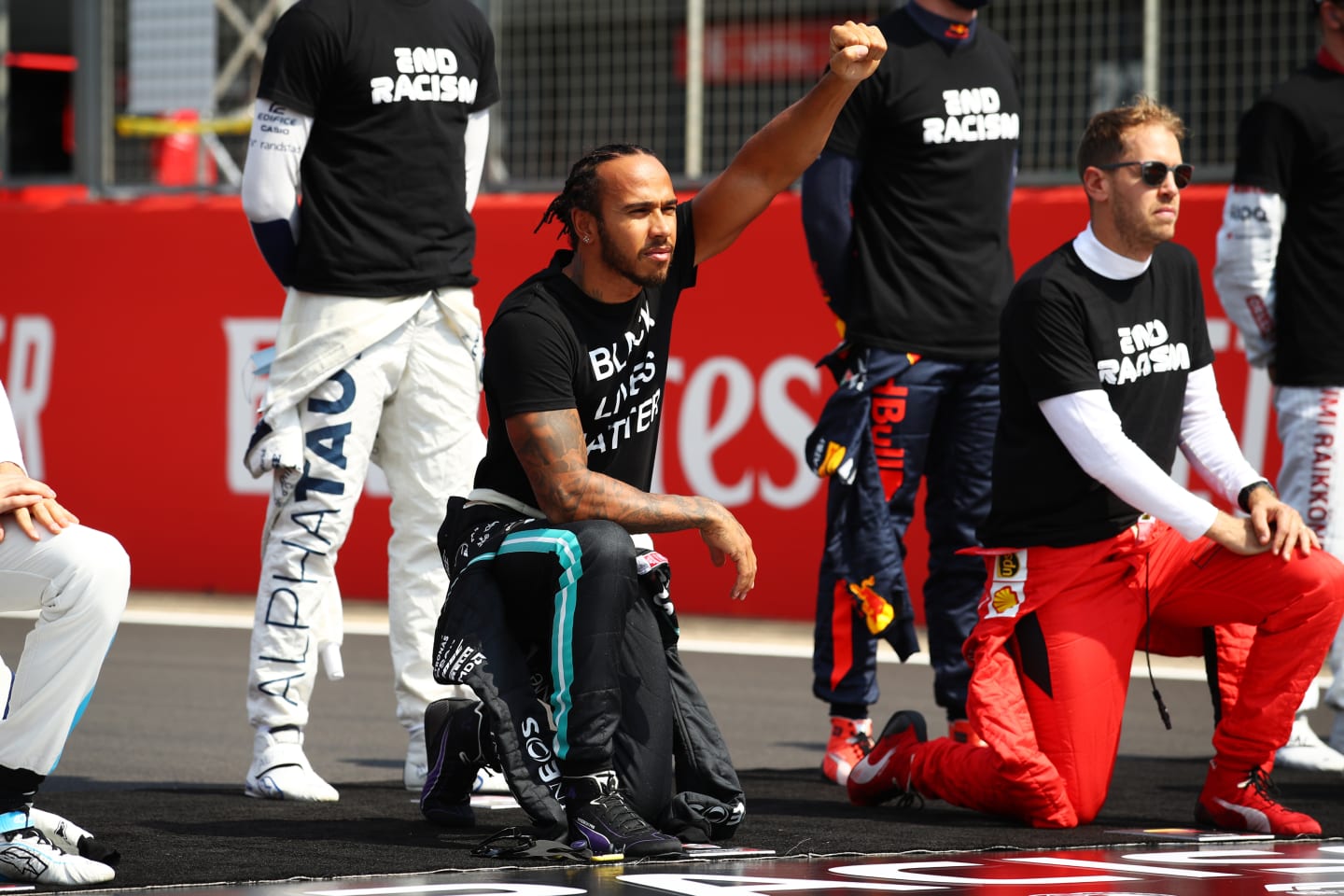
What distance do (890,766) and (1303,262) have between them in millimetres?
2076

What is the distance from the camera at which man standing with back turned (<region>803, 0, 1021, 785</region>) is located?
589 centimetres

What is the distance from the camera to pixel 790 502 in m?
9.62

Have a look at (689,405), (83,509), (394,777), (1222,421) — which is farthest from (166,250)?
(1222,421)

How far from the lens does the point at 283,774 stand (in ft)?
17.6

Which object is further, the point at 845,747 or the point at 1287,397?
the point at 1287,397

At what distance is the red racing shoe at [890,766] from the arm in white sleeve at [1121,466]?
765 mm

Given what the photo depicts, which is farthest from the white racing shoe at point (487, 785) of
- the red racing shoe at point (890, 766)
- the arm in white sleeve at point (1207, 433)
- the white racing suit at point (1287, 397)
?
the white racing suit at point (1287, 397)

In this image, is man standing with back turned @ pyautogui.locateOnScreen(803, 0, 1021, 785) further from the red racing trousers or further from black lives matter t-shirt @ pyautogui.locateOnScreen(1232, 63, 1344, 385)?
black lives matter t-shirt @ pyautogui.locateOnScreen(1232, 63, 1344, 385)

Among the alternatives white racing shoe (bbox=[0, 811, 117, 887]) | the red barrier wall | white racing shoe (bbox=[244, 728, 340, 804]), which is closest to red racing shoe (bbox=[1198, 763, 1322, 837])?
white racing shoe (bbox=[244, 728, 340, 804])

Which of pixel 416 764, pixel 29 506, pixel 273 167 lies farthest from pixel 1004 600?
pixel 29 506

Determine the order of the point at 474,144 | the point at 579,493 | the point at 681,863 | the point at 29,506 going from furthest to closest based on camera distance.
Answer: the point at 474,144 → the point at 579,493 → the point at 681,863 → the point at 29,506

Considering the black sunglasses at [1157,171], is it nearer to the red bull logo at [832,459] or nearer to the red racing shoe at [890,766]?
the red bull logo at [832,459]

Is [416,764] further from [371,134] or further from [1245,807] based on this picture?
[1245,807]

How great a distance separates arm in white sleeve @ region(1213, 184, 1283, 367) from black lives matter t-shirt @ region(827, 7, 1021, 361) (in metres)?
0.69
